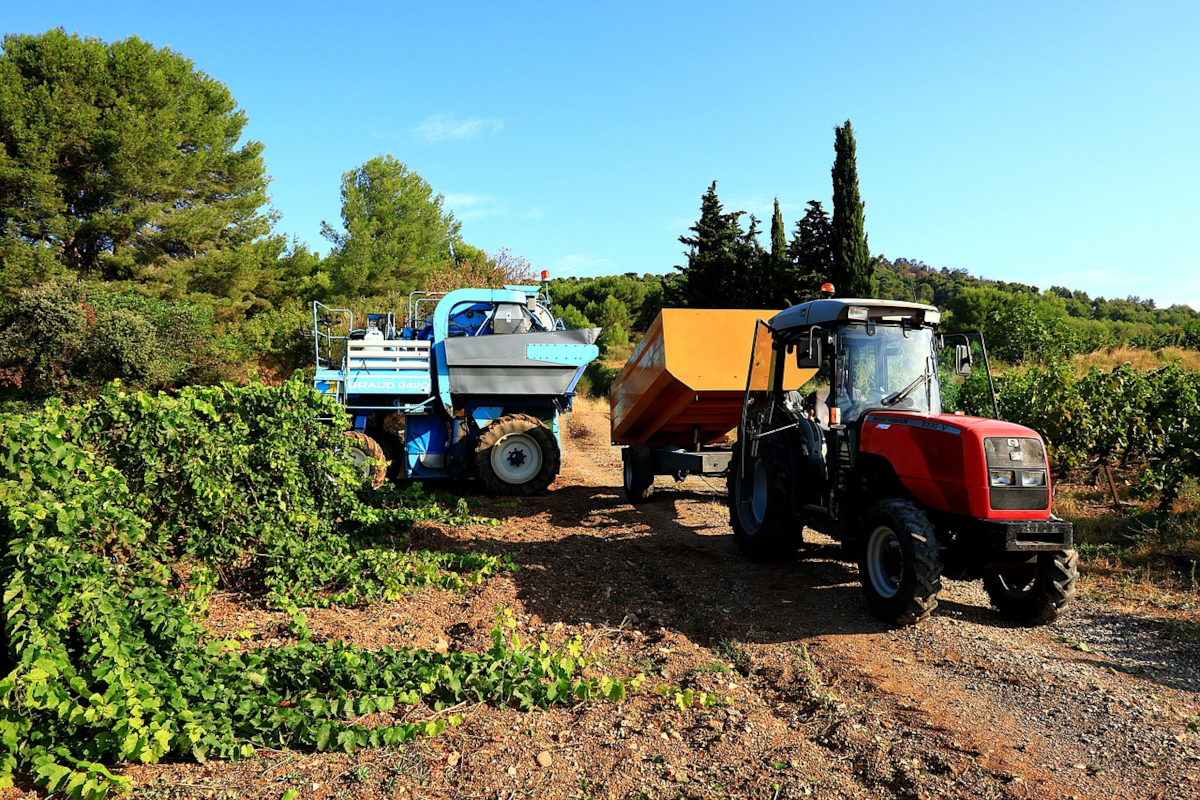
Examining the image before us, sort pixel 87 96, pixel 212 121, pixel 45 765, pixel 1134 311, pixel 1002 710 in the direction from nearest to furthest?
pixel 45 765 < pixel 1002 710 < pixel 87 96 < pixel 212 121 < pixel 1134 311

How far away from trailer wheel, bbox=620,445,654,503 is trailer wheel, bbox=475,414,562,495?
1249mm

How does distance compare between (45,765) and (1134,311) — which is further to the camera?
(1134,311)

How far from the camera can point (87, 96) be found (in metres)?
21.0

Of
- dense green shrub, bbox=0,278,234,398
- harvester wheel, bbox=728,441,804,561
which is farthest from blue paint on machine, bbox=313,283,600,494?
dense green shrub, bbox=0,278,234,398

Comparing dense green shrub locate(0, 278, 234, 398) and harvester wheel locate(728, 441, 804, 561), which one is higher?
dense green shrub locate(0, 278, 234, 398)

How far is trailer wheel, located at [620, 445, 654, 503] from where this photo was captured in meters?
10.0

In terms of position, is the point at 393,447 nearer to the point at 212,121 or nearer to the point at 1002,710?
the point at 1002,710

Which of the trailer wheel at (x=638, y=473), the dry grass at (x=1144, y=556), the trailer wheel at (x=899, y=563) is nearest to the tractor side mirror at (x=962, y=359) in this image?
the trailer wheel at (x=899, y=563)

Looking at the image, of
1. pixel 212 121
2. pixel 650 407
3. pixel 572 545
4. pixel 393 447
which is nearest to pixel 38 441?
pixel 572 545

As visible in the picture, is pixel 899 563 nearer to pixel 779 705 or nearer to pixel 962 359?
pixel 779 705

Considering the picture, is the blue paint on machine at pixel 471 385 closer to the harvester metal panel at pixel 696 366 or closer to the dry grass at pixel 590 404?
the harvester metal panel at pixel 696 366

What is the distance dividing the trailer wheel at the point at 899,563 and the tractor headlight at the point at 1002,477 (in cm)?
47

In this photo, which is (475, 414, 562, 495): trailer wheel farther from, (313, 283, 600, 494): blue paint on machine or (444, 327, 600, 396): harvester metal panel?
(444, 327, 600, 396): harvester metal panel

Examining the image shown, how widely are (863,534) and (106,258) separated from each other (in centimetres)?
2224
